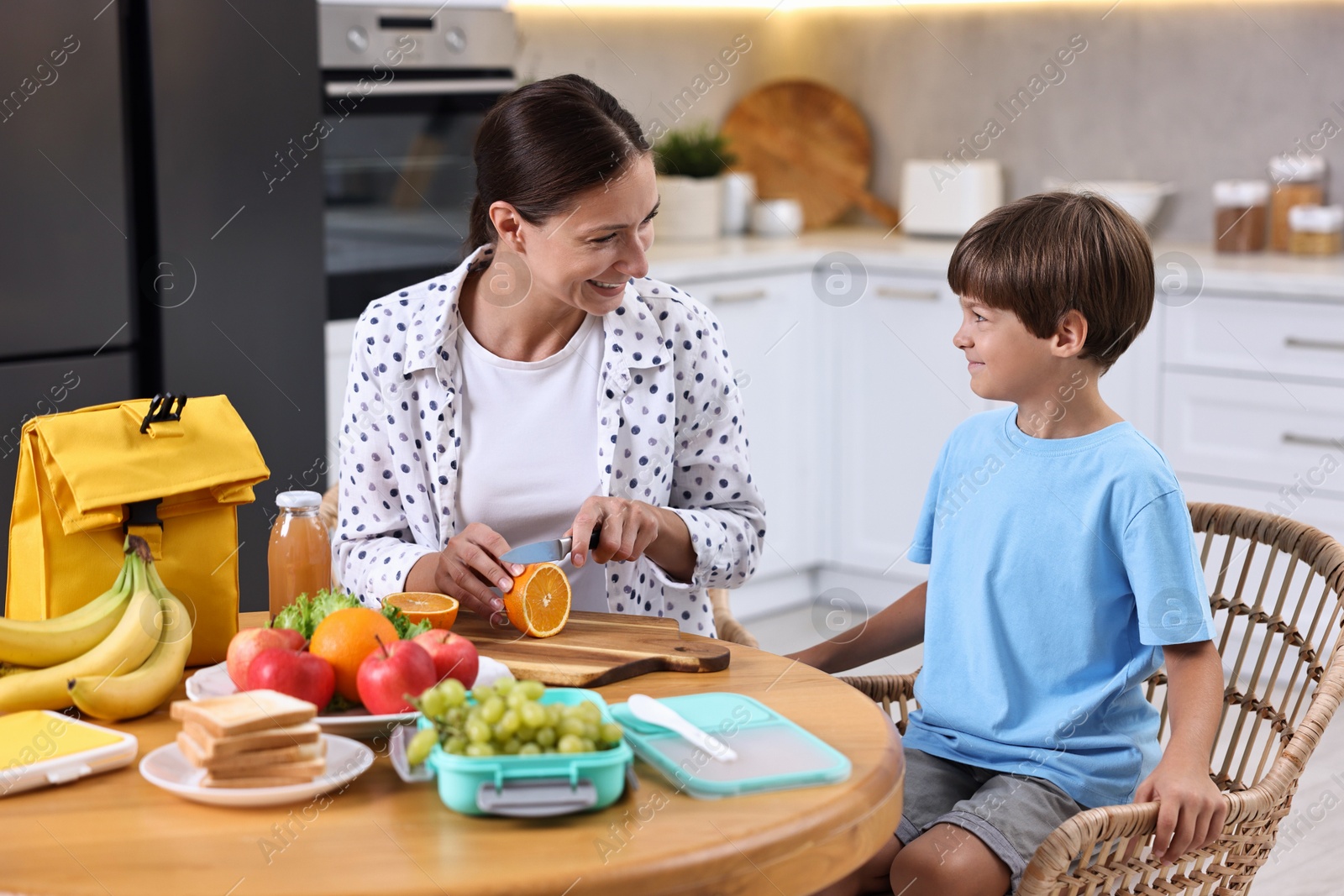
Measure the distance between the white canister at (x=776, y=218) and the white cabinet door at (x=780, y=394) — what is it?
0.39 meters

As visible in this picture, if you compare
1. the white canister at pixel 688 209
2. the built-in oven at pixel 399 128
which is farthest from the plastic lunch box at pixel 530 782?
the white canister at pixel 688 209

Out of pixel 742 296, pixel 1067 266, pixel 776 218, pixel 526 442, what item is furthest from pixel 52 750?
pixel 776 218

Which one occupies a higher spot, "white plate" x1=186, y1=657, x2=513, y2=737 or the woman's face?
the woman's face

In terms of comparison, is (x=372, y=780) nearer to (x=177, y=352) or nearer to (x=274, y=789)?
(x=274, y=789)

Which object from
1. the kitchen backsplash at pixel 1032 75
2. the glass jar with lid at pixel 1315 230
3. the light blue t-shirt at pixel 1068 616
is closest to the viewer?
the light blue t-shirt at pixel 1068 616

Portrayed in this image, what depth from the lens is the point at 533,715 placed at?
3.32ft

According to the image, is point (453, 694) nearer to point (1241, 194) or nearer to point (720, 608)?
point (720, 608)

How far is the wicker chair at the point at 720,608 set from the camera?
1724mm

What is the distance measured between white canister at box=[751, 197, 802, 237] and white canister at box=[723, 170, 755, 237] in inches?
1.5

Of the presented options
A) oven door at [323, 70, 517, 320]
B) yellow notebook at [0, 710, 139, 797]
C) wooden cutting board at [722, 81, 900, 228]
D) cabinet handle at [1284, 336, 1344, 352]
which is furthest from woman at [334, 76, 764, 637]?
wooden cutting board at [722, 81, 900, 228]

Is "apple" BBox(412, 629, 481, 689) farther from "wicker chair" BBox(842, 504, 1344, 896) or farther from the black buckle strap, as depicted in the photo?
"wicker chair" BBox(842, 504, 1344, 896)

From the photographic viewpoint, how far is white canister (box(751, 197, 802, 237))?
13.2 ft

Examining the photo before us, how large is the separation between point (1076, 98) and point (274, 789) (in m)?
3.51

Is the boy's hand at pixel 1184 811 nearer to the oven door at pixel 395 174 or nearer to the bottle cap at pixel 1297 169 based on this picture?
the oven door at pixel 395 174
